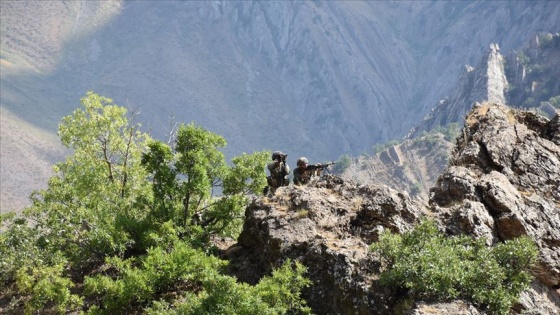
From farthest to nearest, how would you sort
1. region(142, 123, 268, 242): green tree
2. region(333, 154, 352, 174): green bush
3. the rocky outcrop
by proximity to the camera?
the rocky outcrop → region(333, 154, 352, 174): green bush → region(142, 123, 268, 242): green tree

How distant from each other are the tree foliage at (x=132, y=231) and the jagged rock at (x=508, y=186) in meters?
5.31

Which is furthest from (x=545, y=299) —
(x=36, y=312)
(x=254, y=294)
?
(x=36, y=312)

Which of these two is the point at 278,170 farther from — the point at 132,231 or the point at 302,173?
the point at 132,231

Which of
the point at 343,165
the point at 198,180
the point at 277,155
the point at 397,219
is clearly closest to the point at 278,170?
the point at 277,155

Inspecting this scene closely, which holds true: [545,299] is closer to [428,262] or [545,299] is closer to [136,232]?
[428,262]

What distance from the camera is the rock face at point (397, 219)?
14.0 meters

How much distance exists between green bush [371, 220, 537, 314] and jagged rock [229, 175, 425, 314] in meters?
0.69

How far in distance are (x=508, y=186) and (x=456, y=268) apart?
4.76 m

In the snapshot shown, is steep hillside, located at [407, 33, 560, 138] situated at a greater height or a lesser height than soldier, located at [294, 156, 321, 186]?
greater

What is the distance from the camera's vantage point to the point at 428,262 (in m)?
13.3

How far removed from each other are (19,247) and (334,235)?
11343 millimetres

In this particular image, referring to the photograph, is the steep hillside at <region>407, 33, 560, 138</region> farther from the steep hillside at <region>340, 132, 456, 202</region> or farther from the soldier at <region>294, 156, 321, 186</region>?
the soldier at <region>294, 156, 321, 186</region>

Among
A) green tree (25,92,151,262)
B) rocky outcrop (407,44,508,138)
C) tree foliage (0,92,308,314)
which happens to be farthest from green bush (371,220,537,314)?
rocky outcrop (407,44,508,138)

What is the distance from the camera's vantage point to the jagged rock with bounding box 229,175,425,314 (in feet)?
45.9
